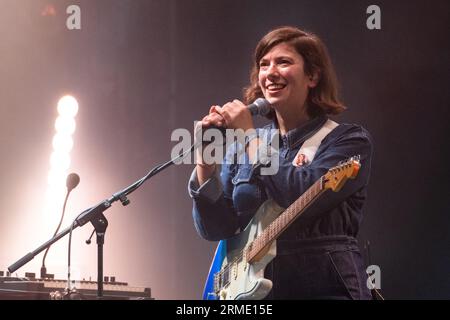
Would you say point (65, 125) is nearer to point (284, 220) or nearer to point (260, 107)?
point (260, 107)

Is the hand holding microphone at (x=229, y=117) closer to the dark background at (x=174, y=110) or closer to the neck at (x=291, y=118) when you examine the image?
the neck at (x=291, y=118)

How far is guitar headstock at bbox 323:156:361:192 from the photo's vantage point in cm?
171

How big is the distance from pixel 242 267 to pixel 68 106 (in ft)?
5.60

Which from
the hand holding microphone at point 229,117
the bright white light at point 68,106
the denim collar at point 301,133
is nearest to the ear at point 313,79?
the denim collar at point 301,133

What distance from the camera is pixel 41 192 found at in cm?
332

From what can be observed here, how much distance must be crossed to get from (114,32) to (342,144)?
69.4 inches

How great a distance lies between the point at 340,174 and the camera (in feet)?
5.63

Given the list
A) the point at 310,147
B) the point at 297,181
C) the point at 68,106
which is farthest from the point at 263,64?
the point at 68,106

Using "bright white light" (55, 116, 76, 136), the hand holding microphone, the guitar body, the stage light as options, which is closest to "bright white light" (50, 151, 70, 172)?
the stage light

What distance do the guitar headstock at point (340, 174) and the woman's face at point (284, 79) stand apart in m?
0.34

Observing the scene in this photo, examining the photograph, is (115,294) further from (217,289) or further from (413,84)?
(413,84)

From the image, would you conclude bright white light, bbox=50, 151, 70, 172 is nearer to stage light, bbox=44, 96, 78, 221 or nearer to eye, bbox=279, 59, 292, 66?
stage light, bbox=44, 96, 78, 221

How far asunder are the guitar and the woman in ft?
0.09
